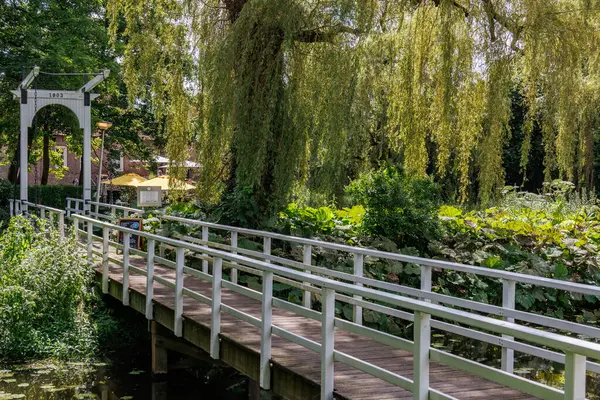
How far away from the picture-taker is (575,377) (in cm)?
318

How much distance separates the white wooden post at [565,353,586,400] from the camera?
3162mm

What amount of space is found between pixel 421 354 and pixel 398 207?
7957 mm

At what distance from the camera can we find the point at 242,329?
707 cm

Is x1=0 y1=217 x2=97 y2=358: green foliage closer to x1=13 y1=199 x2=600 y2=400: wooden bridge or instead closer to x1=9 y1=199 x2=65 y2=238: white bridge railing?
x1=9 y1=199 x2=65 y2=238: white bridge railing

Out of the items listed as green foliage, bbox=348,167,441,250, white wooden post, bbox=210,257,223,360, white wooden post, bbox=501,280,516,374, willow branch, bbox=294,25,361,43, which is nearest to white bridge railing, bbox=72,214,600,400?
white wooden post, bbox=210,257,223,360

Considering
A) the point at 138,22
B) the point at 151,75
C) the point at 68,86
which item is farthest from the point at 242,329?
the point at 68,86

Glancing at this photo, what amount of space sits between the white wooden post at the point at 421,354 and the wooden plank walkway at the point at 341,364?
67 cm

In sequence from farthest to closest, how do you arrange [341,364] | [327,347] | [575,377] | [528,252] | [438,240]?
[528,252]
[438,240]
[341,364]
[327,347]
[575,377]

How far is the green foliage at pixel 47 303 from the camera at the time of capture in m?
9.78

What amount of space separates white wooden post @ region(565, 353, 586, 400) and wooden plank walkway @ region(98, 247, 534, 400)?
5.20 ft

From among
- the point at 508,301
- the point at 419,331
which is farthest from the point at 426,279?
the point at 419,331

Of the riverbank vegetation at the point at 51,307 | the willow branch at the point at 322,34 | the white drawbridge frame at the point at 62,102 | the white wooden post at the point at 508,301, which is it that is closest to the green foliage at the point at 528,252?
the willow branch at the point at 322,34

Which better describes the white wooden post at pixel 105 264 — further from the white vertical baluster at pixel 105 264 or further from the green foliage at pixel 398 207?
the green foliage at pixel 398 207

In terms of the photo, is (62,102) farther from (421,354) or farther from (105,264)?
(421,354)
